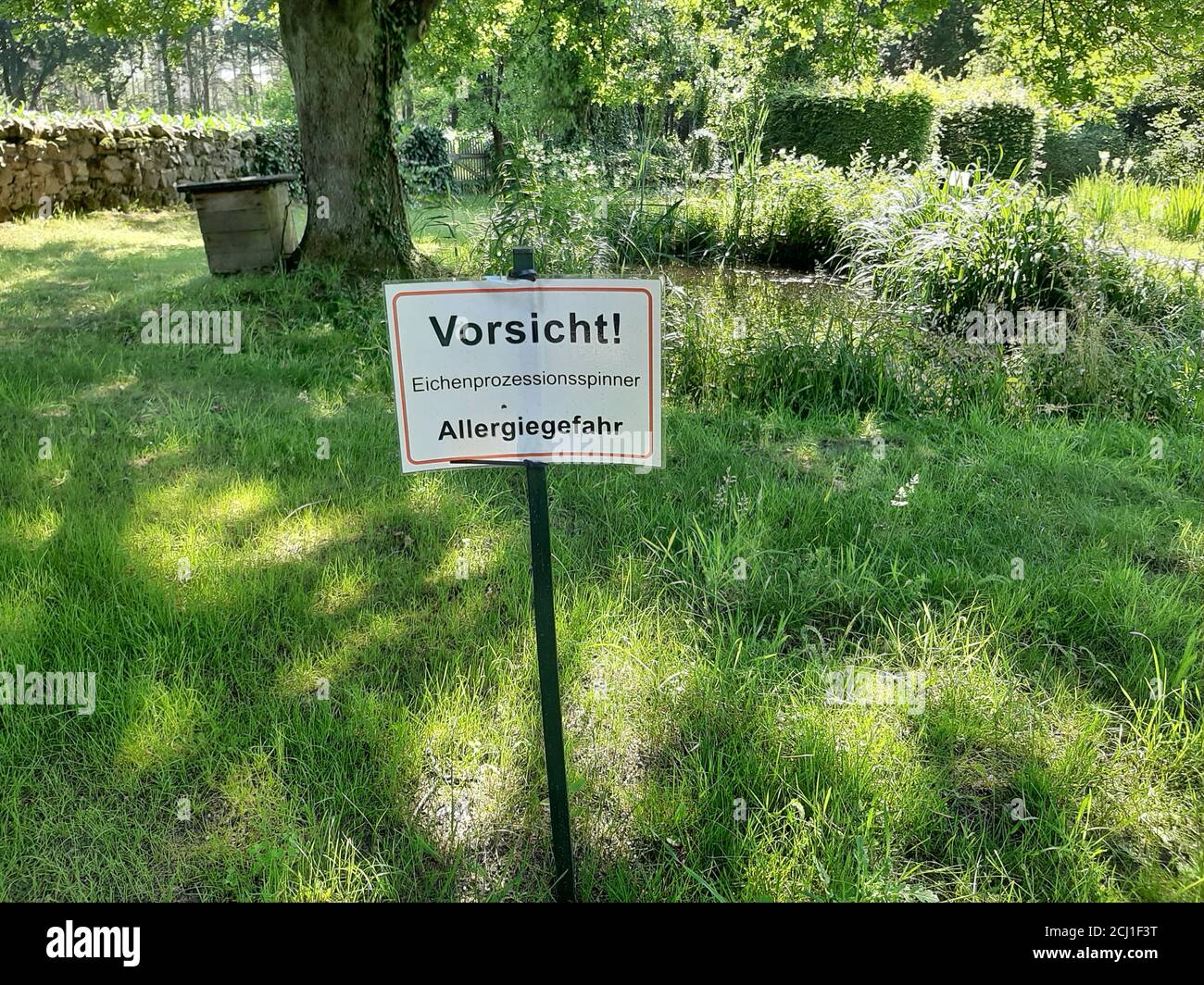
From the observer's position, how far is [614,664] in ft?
8.79

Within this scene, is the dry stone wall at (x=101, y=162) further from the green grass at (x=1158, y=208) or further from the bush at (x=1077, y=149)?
the bush at (x=1077, y=149)

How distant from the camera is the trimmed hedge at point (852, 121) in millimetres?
17828

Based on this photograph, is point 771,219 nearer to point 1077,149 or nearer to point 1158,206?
point 1158,206

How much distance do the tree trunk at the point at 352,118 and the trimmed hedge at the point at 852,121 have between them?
12455mm

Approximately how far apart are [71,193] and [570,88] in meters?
11.3

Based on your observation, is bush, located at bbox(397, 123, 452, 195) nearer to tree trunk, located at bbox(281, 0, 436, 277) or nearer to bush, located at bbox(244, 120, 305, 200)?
bush, located at bbox(244, 120, 305, 200)

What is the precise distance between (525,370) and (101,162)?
1466cm

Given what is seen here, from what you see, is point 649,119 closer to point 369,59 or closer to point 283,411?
point 369,59

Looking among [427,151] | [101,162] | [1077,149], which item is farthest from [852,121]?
[101,162]

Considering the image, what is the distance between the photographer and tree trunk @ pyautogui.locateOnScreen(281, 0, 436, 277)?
7039 mm

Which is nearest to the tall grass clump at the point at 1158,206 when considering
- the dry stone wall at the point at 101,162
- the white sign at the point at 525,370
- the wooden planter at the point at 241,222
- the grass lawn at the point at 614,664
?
the grass lawn at the point at 614,664

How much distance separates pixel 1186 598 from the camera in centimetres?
305
